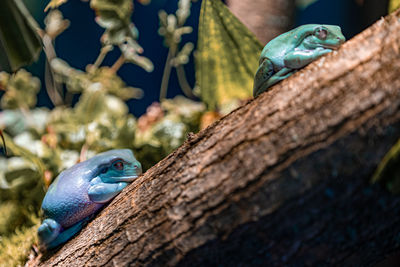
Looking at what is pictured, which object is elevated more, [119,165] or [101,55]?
[101,55]

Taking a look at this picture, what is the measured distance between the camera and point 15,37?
58cm

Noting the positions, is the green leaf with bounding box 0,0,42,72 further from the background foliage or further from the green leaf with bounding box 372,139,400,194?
the green leaf with bounding box 372,139,400,194

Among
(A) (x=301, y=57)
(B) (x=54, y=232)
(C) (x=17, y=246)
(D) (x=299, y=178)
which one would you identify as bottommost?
(C) (x=17, y=246)

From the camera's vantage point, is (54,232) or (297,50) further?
(54,232)

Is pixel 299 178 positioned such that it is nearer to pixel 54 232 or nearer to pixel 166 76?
pixel 54 232

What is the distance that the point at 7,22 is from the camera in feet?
1.91

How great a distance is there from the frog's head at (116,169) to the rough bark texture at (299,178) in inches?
8.6

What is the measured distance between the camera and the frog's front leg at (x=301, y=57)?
497 mm

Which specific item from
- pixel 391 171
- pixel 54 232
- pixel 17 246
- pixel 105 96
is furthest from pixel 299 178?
pixel 105 96

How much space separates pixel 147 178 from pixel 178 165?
0.10 metres

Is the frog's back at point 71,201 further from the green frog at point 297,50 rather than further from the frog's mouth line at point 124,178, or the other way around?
the green frog at point 297,50

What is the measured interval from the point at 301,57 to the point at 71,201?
537mm

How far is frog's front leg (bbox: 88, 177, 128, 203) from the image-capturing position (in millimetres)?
659

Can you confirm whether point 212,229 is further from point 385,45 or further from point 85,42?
point 85,42
